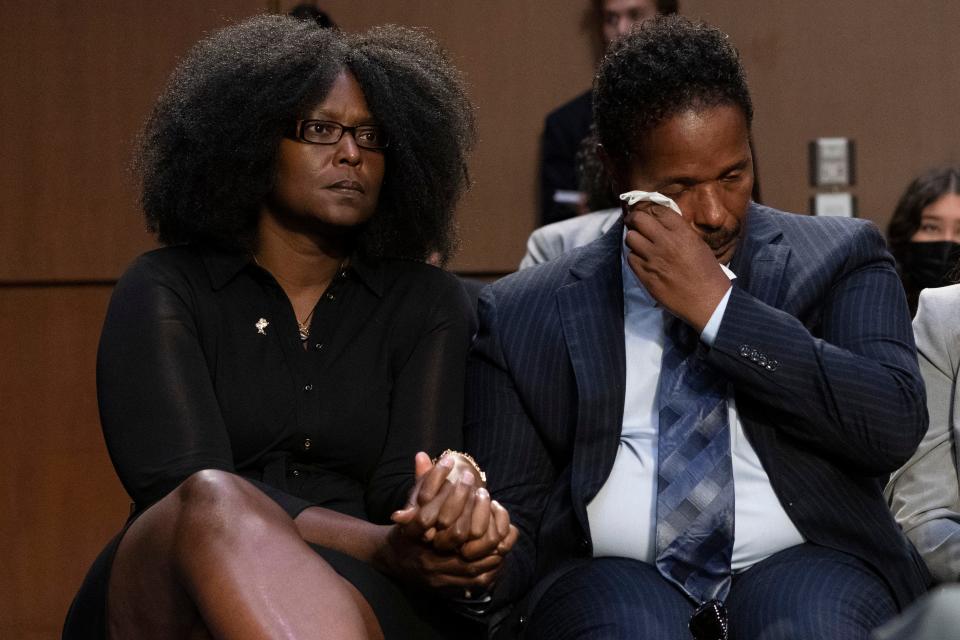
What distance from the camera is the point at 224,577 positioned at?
1949 millimetres

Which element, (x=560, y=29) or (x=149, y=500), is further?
(x=560, y=29)

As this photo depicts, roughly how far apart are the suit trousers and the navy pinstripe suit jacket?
7 centimetres

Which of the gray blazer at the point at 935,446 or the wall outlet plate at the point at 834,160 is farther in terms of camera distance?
the wall outlet plate at the point at 834,160

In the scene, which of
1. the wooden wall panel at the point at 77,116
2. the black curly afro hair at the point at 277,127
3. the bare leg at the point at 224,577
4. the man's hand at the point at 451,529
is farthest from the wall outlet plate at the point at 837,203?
the bare leg at the point at 224,577

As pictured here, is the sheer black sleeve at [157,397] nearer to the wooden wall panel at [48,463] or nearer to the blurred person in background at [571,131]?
the wooden wall panel at [48,463]

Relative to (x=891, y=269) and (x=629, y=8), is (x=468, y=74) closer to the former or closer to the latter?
(x=629, y=8)

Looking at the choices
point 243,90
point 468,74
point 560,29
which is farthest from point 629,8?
point 243,90

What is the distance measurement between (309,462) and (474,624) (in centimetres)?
46

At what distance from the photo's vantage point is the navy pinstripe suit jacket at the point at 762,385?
2213 mm

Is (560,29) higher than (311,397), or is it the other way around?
(560,29)

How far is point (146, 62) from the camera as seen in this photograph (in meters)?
4.48

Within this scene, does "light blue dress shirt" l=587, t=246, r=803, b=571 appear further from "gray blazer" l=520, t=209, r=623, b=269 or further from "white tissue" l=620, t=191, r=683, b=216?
"gray blazer" l=520, t=209, r=623, b=269

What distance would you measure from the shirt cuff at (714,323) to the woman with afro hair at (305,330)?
43 centimetres

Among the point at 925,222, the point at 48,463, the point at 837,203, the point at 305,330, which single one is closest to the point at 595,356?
the point at 305,330
